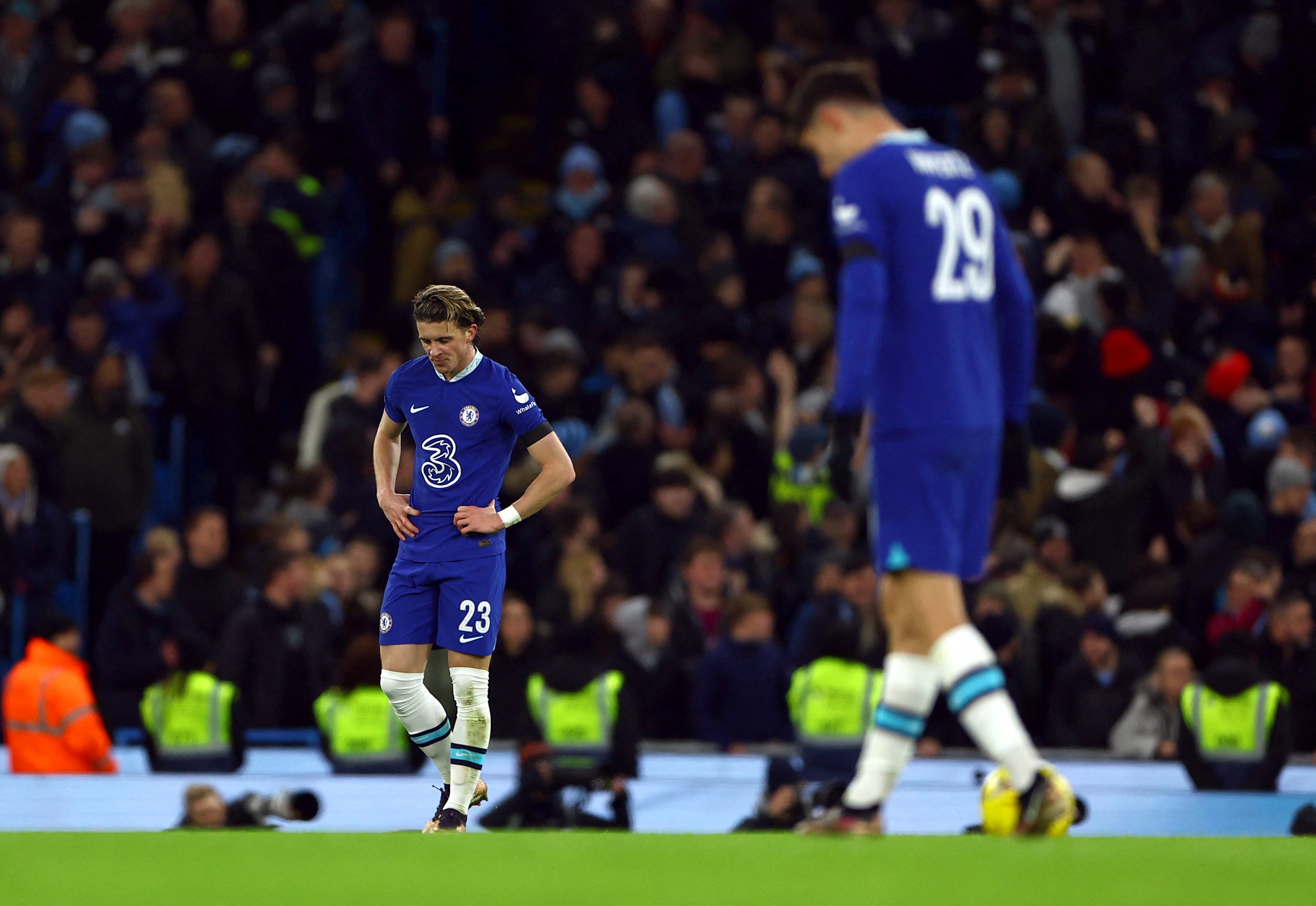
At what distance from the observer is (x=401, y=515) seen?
833 cm

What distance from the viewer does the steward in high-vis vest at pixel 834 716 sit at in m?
11.9

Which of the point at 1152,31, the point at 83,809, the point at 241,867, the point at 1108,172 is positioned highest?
the point at 1152,31

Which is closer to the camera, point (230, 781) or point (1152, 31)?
point (230, 781)

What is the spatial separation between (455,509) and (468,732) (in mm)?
889

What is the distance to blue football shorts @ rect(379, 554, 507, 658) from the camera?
827 cm

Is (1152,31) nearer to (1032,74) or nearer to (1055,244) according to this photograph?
(1032,74)

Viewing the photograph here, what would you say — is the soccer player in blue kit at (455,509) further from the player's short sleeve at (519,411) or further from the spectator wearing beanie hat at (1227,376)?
the spectator wearing beanie hat at (1227,376)

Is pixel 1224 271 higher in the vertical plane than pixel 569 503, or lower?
higher

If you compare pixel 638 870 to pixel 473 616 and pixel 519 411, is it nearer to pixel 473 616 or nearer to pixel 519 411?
pixel 473 616

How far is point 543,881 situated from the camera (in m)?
Answer: 5.16

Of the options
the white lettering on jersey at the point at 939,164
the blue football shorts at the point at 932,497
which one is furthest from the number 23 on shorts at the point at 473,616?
the white lettering on jersey at the point at 939,164

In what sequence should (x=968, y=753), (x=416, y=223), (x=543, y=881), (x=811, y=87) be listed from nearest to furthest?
1. (x=543, y=881)
2. (x=811, y=87)
3. (x=968, y=753)
4. (x=416, y=223)

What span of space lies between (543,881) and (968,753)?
28.5 feet

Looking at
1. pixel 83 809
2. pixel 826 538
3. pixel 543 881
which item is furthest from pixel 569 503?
pixel 543 881
